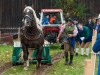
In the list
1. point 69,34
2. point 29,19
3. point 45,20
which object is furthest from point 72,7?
point 29,19

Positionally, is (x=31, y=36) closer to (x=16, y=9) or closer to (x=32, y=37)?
(x=32, y=37)

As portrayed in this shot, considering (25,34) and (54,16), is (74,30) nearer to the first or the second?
(25,34)

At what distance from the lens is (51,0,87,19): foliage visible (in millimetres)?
29500

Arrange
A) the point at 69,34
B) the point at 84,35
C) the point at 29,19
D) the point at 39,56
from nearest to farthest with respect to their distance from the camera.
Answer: the point at 29,19 < the point at 39,56 < the point at 69,34 < the point at 84,35

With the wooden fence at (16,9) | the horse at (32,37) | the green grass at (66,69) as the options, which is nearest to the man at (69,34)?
the green grass at (66,69)

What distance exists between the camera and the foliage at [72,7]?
96.8 feet

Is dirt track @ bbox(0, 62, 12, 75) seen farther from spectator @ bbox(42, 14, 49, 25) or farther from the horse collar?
spectator @ bbox(42, 14, 49, 25)

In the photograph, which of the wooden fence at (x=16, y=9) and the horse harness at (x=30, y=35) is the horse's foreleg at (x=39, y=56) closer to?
the horse harness at (x=30, y=35)

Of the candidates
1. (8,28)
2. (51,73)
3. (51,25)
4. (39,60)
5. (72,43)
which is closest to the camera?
(51,73)

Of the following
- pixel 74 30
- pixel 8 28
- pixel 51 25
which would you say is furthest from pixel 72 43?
pixel 8 28

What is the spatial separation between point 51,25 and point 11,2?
39.1 feet

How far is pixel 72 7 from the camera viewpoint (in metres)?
30.1

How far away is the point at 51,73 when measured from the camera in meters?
12.0

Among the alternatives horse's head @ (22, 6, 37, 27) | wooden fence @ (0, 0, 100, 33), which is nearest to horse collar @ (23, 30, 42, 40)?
horse's head @ (22, 6, 37, 27)
